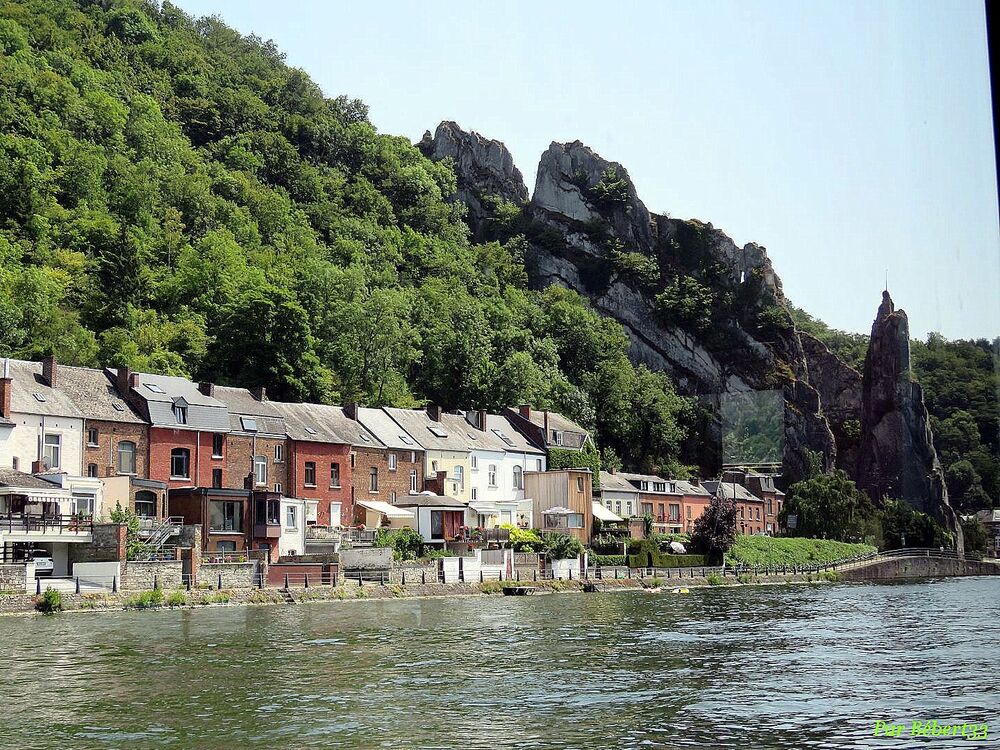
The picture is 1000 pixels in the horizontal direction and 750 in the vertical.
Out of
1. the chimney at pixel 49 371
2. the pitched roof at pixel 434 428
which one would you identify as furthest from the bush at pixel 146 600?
the pitched roof at pixel 434 428

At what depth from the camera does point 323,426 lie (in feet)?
217

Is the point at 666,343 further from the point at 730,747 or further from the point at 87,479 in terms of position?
the point at 730,747

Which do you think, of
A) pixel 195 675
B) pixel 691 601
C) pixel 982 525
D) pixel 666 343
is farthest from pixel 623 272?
pixel 982 525

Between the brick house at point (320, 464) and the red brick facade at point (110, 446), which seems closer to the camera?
the red brick facade at point (110, 446)

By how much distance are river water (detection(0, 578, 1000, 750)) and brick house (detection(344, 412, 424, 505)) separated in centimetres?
2441

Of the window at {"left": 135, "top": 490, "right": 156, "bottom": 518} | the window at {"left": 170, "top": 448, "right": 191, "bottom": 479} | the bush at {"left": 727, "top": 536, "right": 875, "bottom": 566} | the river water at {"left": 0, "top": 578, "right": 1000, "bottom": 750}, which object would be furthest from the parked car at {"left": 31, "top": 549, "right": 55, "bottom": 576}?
the bush at {"left": 727, "top": 536, "right": 875, "bottom": 566}

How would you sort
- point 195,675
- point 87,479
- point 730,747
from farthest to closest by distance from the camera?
point 87,479, point 195,675, point 730,747

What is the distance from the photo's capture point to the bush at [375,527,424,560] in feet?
189

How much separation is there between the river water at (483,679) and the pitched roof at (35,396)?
14.9 metres

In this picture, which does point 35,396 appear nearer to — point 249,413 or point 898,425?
point 249,413

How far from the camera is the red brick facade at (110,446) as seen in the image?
53.0m

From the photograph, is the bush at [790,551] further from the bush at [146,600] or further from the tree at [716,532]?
the bush at [146,600]

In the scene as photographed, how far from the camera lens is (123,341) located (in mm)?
80625

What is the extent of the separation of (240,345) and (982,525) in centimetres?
7464
